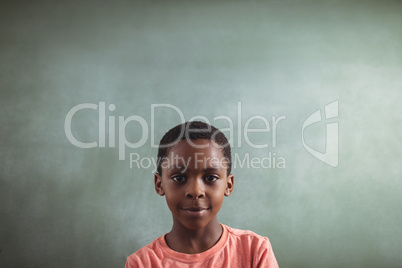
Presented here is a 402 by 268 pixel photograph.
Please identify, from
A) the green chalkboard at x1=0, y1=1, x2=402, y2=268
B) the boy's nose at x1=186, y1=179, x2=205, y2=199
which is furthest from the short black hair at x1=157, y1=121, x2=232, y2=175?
the green chalkboard at x1=0, y1=1, x2=402, y2=268

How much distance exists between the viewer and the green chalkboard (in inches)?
101

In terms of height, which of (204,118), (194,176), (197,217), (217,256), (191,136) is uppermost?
(204,118)

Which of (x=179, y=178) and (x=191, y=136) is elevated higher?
(x=191, y=136)

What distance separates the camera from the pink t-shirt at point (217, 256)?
0.92 metres

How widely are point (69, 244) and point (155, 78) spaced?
132cm

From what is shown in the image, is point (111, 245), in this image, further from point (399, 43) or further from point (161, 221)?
point (399, 43)

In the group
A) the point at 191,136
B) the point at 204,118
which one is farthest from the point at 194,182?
the point at 204,118

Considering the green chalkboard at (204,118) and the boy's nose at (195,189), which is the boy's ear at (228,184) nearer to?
the boy's nose at (195,189)

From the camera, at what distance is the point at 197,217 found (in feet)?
3.04

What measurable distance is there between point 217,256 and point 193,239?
0.25ft

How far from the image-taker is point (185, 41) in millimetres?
2775

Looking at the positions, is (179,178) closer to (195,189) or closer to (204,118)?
(195,189)

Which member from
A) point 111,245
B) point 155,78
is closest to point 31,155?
point 111,245

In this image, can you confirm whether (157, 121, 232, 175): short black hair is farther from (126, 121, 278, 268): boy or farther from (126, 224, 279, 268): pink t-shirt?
(126, 224, 279, 268): pink t-shirt
